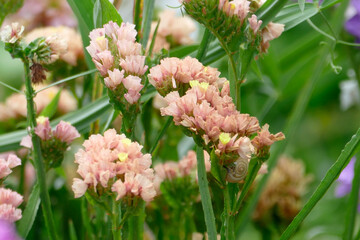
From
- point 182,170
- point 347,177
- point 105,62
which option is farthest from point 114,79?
point 347,177

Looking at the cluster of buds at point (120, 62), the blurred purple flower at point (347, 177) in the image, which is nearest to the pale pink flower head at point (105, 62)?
the cluster of buds at point (120, 62)

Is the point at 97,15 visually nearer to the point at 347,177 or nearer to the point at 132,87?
the point at 132,87

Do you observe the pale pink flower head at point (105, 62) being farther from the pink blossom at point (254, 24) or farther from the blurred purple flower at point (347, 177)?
the blurred purple flower at point (347, 177)

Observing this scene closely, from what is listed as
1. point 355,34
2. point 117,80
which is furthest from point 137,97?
point 355,34

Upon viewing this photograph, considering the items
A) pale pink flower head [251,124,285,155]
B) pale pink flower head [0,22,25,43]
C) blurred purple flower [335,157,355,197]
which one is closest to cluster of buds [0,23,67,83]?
pale pink flower head [0,22,25,43]

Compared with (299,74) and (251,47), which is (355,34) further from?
(251,47)
